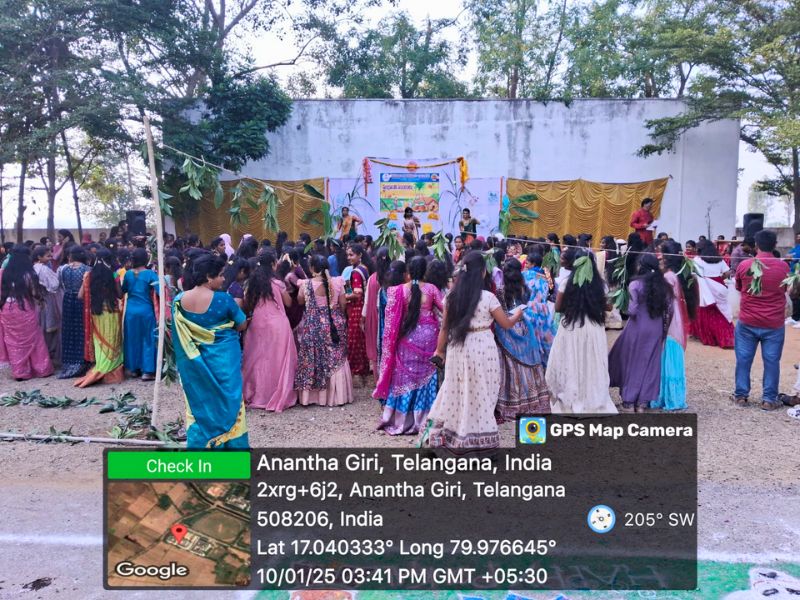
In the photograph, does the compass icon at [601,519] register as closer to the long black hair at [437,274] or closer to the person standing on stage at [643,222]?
the long black hair at [437,274]

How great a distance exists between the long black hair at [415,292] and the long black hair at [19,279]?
5.09 meters

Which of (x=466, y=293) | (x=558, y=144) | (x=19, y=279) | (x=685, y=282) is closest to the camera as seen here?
(x=466, y=293)

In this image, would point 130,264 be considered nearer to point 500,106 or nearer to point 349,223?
point 349,223

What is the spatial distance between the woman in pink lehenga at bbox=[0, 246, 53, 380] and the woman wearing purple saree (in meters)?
4.84

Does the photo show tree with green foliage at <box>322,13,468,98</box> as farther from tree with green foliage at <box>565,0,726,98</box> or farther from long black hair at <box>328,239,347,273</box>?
long black hair at <box>328,239,347,273</box>

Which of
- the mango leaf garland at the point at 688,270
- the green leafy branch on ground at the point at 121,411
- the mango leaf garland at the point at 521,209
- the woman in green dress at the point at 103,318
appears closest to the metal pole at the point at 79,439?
the green leafy branch on ground at the point at 121,411

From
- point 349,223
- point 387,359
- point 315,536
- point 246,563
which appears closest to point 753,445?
point 387,359

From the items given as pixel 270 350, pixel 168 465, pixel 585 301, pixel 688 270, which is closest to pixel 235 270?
pixel 270 350

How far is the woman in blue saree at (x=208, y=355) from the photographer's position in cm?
399

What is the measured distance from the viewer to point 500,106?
50.4 ft

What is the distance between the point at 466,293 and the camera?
425cm

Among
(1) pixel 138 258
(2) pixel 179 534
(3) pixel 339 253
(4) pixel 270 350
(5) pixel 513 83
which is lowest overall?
(2) pixel 179 534

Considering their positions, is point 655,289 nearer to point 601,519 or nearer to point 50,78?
point 601,519

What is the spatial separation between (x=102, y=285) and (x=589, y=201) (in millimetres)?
11665
